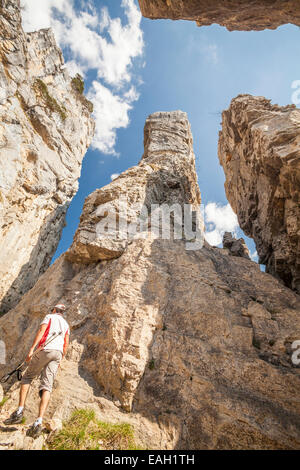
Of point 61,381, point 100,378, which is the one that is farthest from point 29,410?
point 100,378

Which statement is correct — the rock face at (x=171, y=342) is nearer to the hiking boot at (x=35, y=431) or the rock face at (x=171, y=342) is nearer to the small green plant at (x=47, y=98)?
the hiking boot at (x=35, y=431)

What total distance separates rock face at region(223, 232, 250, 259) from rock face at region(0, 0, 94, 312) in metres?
16.6

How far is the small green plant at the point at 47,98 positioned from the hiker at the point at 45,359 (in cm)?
2836

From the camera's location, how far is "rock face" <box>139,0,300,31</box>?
30.5 feet

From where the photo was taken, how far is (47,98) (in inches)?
1056

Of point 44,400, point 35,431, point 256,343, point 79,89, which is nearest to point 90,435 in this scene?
point 35,431

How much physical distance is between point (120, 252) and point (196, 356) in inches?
243

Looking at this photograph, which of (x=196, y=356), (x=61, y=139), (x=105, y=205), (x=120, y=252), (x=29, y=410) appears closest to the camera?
(x=29, y=410)

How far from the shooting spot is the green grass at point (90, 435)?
503 centimetres

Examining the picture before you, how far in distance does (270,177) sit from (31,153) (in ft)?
66.1

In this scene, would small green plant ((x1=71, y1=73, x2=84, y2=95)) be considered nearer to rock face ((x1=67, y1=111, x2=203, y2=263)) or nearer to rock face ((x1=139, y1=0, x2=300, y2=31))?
rock face ((x1=67, y1=111, x2=203, y2=263))

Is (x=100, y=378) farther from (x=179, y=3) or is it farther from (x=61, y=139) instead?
(x=61, y=139)

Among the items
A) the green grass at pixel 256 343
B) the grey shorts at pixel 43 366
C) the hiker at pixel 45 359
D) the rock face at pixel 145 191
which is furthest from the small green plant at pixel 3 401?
the green grass at pixel 256 343

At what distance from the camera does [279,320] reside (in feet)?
31.3
